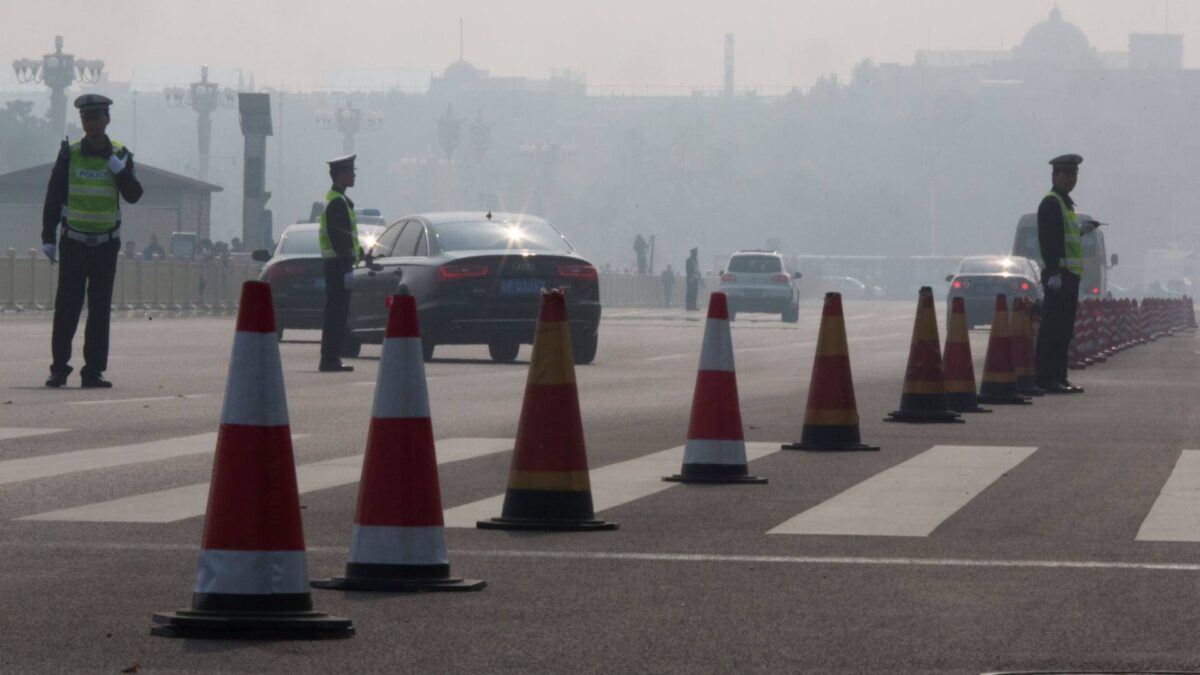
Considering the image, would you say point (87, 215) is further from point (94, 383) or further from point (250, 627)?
point (250, 627)

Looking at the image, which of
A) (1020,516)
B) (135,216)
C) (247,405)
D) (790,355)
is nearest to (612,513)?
(1020,516)

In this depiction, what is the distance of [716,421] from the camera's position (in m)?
10.5

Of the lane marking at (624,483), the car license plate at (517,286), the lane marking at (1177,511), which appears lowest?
the lane marking at (624,483)

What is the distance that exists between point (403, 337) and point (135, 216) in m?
65.2

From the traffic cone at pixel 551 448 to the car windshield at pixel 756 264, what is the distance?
1813 inches

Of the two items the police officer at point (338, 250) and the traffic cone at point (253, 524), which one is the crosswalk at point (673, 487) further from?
the police officer at point (338, 250)

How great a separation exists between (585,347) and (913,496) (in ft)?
42.4

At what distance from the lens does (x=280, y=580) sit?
602 centimetres

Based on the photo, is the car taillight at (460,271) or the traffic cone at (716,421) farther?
the car taillight at (460,271)

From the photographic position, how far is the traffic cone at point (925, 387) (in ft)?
48.1

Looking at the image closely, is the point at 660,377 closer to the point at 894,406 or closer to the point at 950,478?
the point at 894,406

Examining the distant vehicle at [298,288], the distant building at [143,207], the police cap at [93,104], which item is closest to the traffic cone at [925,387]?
the police cap at [93,104]

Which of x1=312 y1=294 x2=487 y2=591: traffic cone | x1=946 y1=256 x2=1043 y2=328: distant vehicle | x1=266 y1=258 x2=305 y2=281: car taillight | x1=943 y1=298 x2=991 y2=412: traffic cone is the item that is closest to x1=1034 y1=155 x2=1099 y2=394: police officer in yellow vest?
x1=943 y1=298 x2=991 y2=412: traffic cone

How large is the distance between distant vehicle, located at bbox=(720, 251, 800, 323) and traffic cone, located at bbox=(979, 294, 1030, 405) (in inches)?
1423
